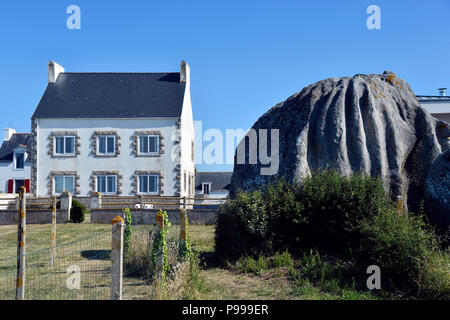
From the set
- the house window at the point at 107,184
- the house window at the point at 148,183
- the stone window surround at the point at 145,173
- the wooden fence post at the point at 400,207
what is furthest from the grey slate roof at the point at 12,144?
the wooden fence post at the point at 400,207

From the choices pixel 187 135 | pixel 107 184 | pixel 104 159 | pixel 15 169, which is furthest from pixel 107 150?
pixel 15 169

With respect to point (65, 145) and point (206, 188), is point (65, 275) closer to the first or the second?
point (65, 145)

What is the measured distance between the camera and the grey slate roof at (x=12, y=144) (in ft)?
136

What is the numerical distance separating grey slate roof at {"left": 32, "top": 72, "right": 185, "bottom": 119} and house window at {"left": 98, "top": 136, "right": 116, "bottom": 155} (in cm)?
179

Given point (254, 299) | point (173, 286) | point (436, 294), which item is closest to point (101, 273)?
point (173, 286)

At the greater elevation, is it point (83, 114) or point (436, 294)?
point (83, 114)

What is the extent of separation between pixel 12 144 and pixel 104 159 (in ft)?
58.4

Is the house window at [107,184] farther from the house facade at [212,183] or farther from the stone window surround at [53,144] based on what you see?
the house facade at [212,183]

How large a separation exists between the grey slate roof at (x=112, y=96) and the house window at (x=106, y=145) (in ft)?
5.86
